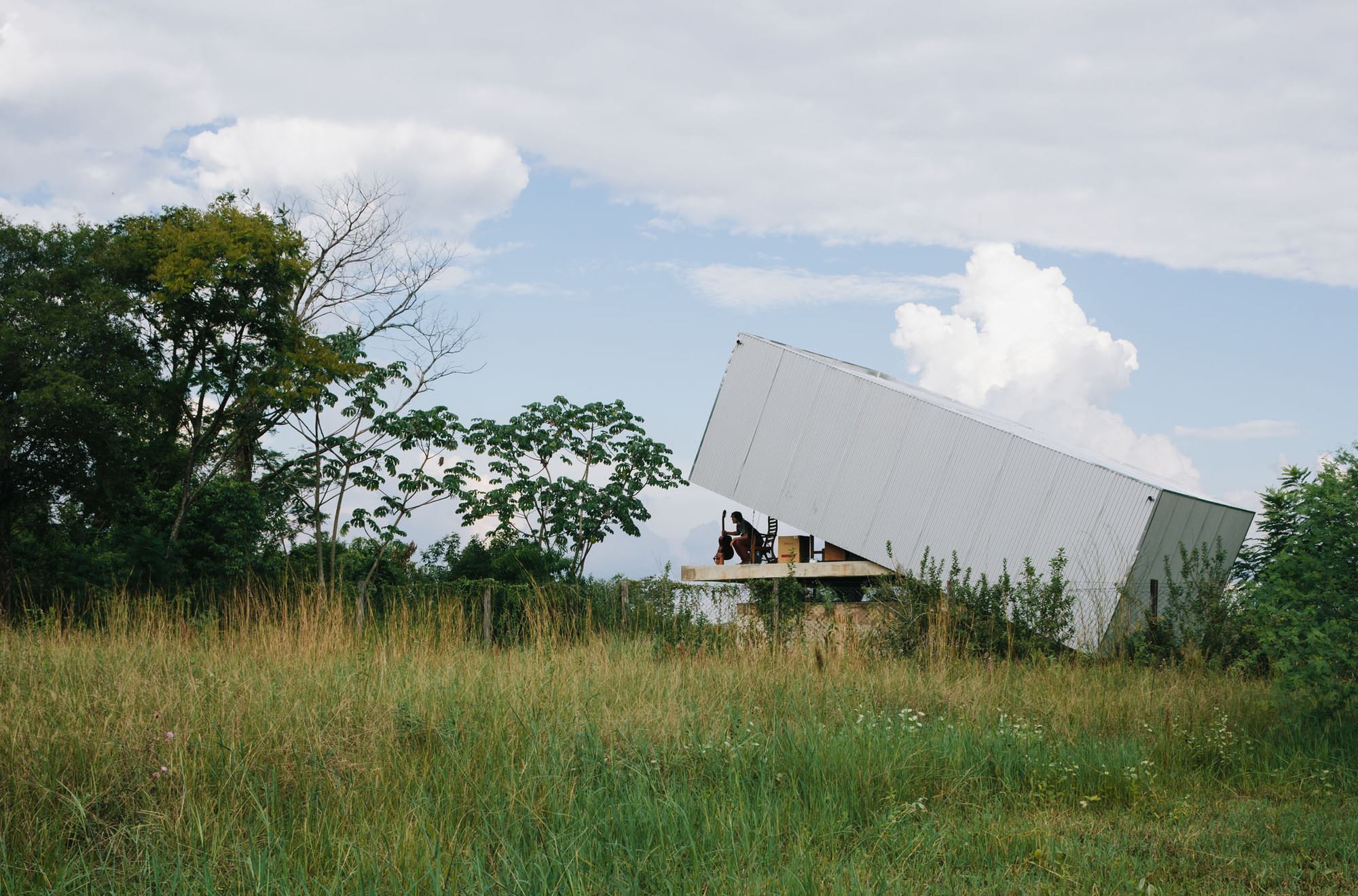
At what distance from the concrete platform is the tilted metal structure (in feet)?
2.85

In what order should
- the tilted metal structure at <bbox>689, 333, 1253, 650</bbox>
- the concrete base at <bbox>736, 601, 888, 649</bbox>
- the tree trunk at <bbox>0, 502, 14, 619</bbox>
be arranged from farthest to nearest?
the tree trunk at <bbox>0, 502, 14, 619</bbox> → the tilted metal structure at <bbox>689, 333, 1253, 650</bbox> → the concrete base at <bbox>736, 601, 888, 649</bbox>

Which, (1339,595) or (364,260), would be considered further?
(364,260)

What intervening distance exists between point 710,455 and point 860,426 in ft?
12.7

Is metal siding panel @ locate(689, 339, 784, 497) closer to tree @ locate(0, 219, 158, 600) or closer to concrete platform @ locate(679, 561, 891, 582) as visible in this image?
concrete platform @ locate(679, 561, 891, 582)

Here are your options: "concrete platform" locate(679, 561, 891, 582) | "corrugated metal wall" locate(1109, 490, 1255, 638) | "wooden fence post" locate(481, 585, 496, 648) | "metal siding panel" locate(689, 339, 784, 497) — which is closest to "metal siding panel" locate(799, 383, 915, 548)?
"concrete platform" locate(679, 561, 891, 582)

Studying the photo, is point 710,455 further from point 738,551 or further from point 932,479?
point 932,479

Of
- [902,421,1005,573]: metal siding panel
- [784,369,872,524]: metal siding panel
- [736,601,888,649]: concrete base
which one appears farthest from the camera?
[784,369,872,524]: metal siding panel

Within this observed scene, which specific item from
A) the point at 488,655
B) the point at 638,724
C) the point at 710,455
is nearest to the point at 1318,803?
the point at 638,724

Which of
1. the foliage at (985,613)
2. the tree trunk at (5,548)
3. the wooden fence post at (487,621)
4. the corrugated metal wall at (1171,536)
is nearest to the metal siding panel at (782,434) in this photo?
the foliage at (985,613)

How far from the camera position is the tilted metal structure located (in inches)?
567

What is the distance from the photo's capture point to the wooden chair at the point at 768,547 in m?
20.4

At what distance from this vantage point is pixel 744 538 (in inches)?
826

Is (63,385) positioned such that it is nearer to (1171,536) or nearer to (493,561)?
(493,561)

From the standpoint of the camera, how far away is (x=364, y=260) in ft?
82.4
